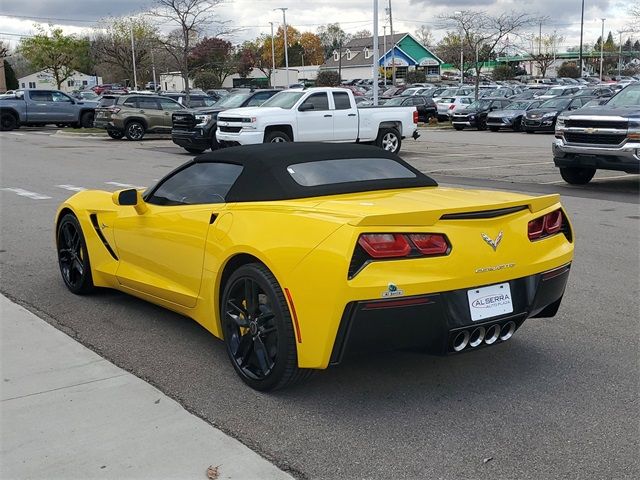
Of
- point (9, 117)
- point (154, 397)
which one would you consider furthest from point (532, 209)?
point (9, 117)

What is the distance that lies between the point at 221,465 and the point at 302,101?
55.1ft

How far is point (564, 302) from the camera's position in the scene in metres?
6.00

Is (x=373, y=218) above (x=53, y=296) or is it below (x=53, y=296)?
above

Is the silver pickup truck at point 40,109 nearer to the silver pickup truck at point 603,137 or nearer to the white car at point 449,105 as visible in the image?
the white car at point 449,105

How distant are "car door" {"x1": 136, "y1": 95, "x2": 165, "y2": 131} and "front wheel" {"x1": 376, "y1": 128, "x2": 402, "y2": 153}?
10.3 metres

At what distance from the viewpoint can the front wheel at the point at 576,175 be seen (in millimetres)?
13930

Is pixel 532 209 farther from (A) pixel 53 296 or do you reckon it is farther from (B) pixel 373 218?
(A) pixel 53 296

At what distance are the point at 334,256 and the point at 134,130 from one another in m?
25.7

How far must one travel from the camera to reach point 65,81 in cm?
11069

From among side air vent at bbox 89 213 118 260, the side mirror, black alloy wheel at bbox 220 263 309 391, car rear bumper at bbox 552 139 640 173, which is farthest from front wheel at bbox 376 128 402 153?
black alloy wheel at bbox 220 263 309 391

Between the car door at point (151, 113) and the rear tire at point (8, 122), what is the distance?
9.26 meters

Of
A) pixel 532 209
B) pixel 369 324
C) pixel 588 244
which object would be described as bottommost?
pixel 588 244

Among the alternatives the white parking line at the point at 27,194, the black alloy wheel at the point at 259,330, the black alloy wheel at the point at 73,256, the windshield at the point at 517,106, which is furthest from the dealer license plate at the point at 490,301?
the windshield at the point at 517,106

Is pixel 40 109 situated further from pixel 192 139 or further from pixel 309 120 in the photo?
pixel 309 120
